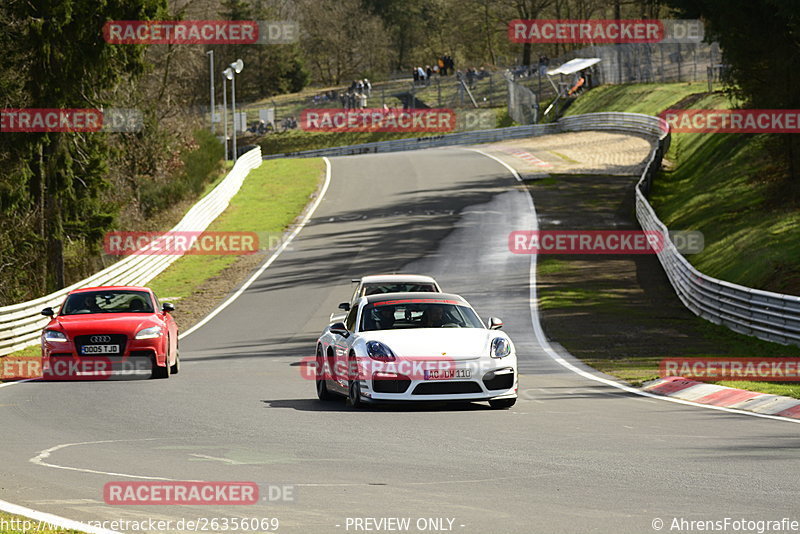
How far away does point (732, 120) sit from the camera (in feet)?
159

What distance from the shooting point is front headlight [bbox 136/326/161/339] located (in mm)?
18328

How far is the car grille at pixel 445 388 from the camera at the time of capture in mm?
13383

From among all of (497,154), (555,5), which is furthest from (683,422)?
(555,5)

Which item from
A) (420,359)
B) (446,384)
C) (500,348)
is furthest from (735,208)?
(420,359)

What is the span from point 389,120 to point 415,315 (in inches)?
3287

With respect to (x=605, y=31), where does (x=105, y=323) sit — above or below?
below

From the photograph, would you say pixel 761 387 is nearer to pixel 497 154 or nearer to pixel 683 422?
pixel 683 422

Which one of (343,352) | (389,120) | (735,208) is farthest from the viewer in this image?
(389,120)

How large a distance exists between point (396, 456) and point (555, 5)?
105344 millimetres

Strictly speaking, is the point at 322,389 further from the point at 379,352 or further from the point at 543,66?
the point at 543,66

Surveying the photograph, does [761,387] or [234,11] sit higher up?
[234,11]

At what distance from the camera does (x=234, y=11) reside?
11525cm

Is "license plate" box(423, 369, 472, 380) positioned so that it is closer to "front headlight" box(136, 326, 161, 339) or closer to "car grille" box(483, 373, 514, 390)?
"car grille" box(483, 373, 514, 390)

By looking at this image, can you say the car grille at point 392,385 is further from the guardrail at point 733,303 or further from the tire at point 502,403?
the guardrail at point 733,303
